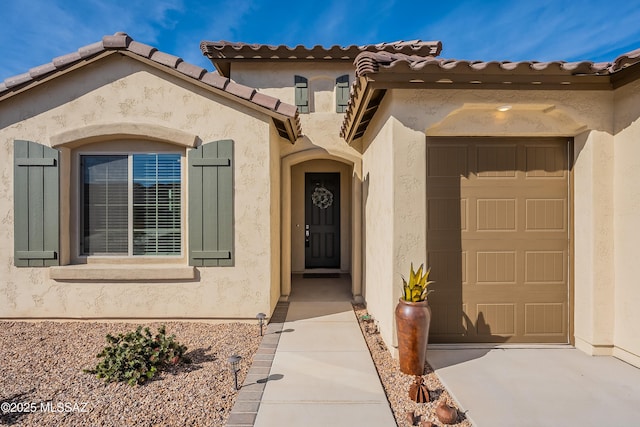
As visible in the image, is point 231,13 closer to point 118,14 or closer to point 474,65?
point 118,14

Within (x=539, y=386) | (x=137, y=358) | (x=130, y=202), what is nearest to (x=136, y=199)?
(x=130, y=202)

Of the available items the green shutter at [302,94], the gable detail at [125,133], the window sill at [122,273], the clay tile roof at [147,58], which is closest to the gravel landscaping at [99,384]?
the window sill at [122,273]

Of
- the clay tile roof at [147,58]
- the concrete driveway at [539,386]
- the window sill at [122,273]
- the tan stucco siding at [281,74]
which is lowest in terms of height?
the concrete driveway at [539,386]

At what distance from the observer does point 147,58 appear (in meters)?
4.96

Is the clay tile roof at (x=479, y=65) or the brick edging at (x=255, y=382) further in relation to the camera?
the clay tile roof at (x=479, y=65)

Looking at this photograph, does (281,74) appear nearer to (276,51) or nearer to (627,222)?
(276,51)

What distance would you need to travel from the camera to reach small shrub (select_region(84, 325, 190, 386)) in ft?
11.4

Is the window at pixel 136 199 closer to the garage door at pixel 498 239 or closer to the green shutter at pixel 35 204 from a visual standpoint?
the green shutter at pixel 35 204

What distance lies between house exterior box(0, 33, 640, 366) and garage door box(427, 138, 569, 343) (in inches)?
0.9

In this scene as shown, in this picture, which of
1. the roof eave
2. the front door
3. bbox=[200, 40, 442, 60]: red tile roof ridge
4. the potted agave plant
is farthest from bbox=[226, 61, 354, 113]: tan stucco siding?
the potted agave plant

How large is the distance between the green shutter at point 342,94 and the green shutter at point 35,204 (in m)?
5.48

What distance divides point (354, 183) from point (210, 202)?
3.12m

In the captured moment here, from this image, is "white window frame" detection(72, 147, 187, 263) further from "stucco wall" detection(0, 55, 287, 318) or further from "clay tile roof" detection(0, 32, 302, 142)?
"clay tile roof" detection(0, 32, 302, 142)

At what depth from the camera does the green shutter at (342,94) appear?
23.1 feet
